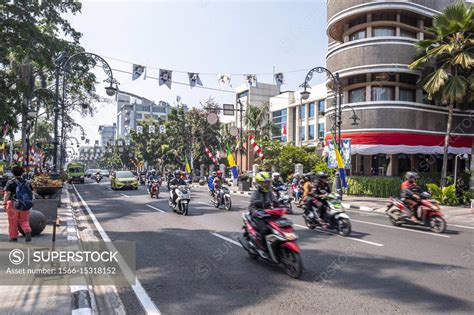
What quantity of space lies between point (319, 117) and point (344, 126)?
23.4 m

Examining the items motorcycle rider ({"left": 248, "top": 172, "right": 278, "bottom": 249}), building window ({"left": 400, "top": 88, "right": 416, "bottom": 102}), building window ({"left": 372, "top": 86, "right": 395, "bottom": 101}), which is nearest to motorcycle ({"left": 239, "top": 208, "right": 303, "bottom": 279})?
motorcycle rider ({"left": 248, "top": 172, "right": 278, "bottom": 249})

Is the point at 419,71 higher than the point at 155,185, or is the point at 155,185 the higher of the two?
the point at 419,71

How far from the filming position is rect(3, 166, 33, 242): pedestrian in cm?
804

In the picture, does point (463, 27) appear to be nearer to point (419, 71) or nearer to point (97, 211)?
point (419, 71)

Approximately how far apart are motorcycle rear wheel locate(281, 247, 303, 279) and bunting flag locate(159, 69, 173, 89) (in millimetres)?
18183

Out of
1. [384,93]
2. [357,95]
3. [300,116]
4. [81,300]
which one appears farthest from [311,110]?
[81,300]

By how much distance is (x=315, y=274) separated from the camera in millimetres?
6203

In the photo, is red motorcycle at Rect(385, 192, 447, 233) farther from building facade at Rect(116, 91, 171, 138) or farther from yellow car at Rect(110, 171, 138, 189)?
building facade at Rect(116, 91, 171, 138)

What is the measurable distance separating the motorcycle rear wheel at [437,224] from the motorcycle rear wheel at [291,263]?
20.9 feet

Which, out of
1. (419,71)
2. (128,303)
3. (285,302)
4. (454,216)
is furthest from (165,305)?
(419,71)

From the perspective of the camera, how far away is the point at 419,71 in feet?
75.2

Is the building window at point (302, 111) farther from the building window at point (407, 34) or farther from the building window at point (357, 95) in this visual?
the building window at point (407, 34)

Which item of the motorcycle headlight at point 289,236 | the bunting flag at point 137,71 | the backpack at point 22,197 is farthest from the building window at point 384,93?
the backpack at point 22,197

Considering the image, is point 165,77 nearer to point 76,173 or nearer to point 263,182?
point 263,182
